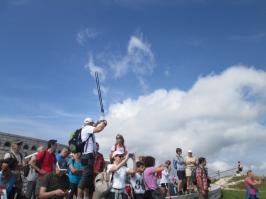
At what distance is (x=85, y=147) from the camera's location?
6.18 metres

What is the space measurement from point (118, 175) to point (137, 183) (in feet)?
4.16

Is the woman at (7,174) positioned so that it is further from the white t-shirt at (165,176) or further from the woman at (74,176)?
the white t-shirt at (165,176)

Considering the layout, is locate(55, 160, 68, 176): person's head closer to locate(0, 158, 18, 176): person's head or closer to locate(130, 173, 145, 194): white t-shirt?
locate(0, 158, 18, 176): person's head

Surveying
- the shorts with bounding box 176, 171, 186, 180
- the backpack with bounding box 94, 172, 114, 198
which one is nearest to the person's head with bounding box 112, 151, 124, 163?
the backpack with bounding box 94, 172, 114, 198

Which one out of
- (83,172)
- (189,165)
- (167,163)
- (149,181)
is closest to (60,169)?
(83,172)

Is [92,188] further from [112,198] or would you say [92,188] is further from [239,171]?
[239,171]

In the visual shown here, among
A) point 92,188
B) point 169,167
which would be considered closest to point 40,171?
point 92,188

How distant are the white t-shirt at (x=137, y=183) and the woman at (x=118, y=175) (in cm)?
102

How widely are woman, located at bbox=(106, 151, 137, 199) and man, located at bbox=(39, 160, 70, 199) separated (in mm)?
910

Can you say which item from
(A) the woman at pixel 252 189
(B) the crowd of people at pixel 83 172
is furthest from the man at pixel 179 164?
(B) the crowd of people at pixel 83 172

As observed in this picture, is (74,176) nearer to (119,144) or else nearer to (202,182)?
(119,144)

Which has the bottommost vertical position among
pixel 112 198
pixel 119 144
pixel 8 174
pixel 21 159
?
pixel 112 198

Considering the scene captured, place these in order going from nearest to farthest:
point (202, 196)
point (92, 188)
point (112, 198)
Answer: point (112, 198) < point (92, 188) < point (202, 196)

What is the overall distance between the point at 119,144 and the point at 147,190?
5.31ft
